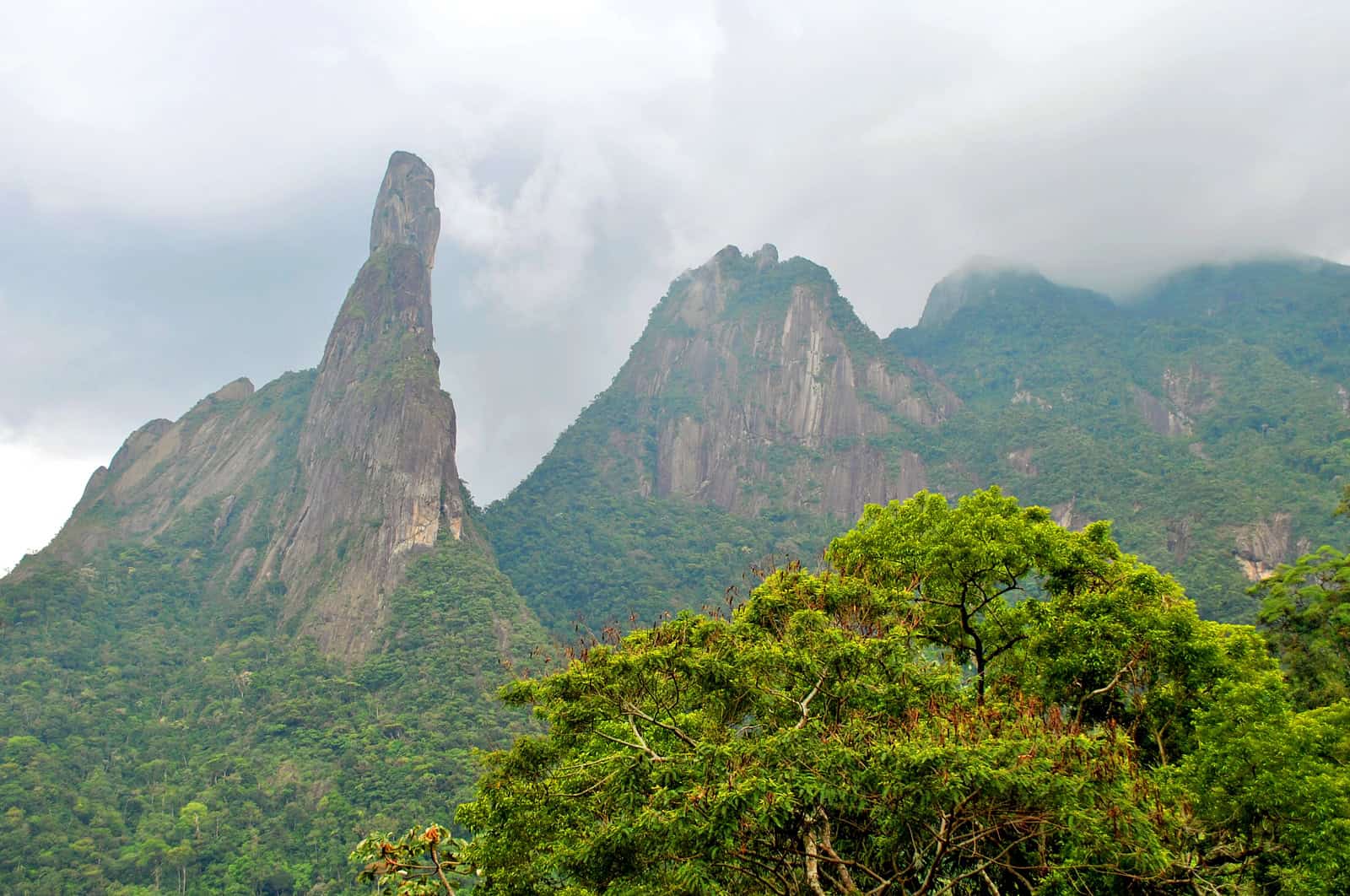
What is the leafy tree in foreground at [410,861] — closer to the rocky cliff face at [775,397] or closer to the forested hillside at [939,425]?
the forested hillside at [939,425]

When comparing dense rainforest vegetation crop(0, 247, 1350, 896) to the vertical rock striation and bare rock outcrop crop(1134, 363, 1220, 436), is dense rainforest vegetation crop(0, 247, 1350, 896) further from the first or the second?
the vertical rock striation

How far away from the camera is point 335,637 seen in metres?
72.6

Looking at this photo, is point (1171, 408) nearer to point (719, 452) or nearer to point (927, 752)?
point (719, 452)

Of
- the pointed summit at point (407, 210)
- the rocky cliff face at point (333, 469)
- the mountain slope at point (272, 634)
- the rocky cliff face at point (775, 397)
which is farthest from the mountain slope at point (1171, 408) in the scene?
the pointed summit at point (407, 210)

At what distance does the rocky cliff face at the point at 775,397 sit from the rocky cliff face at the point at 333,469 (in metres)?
39.0

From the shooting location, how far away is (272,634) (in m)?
75.8

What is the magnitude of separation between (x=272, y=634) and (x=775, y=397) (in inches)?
2716

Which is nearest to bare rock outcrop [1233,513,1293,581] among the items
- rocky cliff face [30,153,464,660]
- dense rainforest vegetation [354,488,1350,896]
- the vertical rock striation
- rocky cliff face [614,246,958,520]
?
rocky cliff face [614,246,958,520]

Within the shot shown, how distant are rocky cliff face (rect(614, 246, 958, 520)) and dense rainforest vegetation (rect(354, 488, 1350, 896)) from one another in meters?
85.1

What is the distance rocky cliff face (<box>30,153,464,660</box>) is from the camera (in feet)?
259

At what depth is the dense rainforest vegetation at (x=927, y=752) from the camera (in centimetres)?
801

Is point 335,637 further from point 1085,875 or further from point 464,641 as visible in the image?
point 1085,875

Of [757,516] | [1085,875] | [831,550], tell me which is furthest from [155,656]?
[1085,875]

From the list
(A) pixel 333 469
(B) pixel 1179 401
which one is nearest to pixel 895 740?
(A) pixel 333 469
